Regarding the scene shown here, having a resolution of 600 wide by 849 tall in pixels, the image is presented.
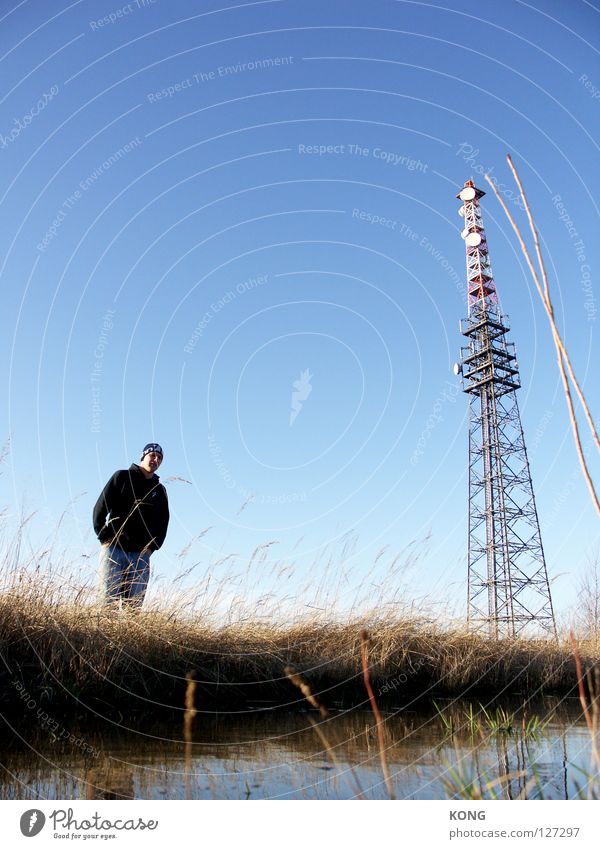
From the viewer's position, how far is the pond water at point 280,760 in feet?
7.10

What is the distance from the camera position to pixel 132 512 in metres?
5.39

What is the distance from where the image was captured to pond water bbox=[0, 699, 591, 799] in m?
2.16

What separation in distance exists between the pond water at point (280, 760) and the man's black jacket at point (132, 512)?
202 centimetres

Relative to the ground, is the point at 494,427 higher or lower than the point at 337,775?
higher

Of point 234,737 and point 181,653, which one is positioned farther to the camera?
point 181,653

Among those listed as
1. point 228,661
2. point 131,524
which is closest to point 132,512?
point 131,524

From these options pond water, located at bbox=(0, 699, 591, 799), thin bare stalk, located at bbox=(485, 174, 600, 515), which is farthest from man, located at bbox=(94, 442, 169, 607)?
thin bare stalk, located at bbox=(485, 174, 600, 515)

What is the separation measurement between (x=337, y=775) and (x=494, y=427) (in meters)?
20.1

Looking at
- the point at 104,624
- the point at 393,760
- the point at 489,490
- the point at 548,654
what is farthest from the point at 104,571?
the point at 489,490

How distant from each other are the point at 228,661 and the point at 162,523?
1.59m

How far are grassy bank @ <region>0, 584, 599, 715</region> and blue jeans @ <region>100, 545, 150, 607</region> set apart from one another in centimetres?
42

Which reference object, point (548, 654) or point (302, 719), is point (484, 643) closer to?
point (548, 654)

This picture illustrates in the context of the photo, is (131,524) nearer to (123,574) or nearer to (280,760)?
(123,574)
